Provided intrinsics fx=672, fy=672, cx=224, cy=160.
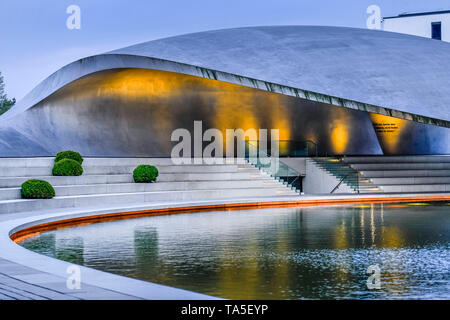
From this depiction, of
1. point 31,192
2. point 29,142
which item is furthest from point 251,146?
point 31,192

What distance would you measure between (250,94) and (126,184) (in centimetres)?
896

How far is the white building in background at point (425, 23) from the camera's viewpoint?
56250 millimetres

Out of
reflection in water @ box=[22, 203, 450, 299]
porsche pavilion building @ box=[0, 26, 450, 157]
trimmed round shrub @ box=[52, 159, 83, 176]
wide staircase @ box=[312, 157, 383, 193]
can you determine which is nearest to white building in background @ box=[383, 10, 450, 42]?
porsche pavilion building @ box=[0, 26, 450, 157]

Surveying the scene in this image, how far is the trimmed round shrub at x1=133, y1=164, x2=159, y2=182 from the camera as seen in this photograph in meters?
19.0

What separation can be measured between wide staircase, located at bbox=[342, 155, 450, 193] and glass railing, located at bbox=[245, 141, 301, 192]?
8.94 ft

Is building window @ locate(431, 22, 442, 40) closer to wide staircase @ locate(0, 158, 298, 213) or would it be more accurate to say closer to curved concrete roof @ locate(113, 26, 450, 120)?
curved concrete roof @ locate(113, 26, 450, 120)

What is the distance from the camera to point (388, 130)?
29.2 meters

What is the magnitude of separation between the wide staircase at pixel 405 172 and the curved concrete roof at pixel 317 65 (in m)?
4.31

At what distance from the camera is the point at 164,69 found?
19.8 m

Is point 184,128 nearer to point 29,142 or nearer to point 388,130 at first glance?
point 29,142

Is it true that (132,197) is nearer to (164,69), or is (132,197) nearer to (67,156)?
(67,156)

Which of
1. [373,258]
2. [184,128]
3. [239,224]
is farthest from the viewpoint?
[184,128]

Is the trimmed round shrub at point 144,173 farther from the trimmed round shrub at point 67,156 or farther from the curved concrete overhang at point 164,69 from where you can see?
the curved concrete overhang at point 164,69
